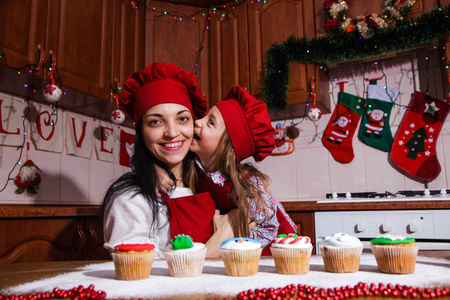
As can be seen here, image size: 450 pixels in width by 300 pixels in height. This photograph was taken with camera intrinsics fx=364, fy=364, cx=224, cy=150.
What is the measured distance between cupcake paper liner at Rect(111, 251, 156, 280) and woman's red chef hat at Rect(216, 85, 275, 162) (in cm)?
62

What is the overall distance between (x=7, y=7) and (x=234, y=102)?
4.50 feet

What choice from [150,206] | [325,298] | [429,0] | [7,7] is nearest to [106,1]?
[7,7]

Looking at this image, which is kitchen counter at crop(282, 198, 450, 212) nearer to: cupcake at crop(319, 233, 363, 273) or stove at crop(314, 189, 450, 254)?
stove at crop(314, 189, 450, 254)

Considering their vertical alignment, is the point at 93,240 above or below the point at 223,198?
below

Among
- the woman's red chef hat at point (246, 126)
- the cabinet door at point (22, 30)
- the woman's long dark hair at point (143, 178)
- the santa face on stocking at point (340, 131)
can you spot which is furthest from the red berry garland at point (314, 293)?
the santa face on stocking at point (340, 131)

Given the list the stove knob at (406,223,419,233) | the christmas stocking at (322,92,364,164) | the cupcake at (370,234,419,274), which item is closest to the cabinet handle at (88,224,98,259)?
the cupcake at (370,234,419,274)

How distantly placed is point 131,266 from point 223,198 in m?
0.59

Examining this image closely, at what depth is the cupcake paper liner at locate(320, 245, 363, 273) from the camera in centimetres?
66

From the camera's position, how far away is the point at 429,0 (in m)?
2.24

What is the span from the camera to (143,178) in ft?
3.82

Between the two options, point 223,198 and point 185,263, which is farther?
point 223,198

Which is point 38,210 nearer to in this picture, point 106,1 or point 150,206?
point 150,206

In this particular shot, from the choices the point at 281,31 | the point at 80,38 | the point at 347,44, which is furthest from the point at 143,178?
the point at 281,31

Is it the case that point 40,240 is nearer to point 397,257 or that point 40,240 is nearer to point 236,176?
point 236,176
